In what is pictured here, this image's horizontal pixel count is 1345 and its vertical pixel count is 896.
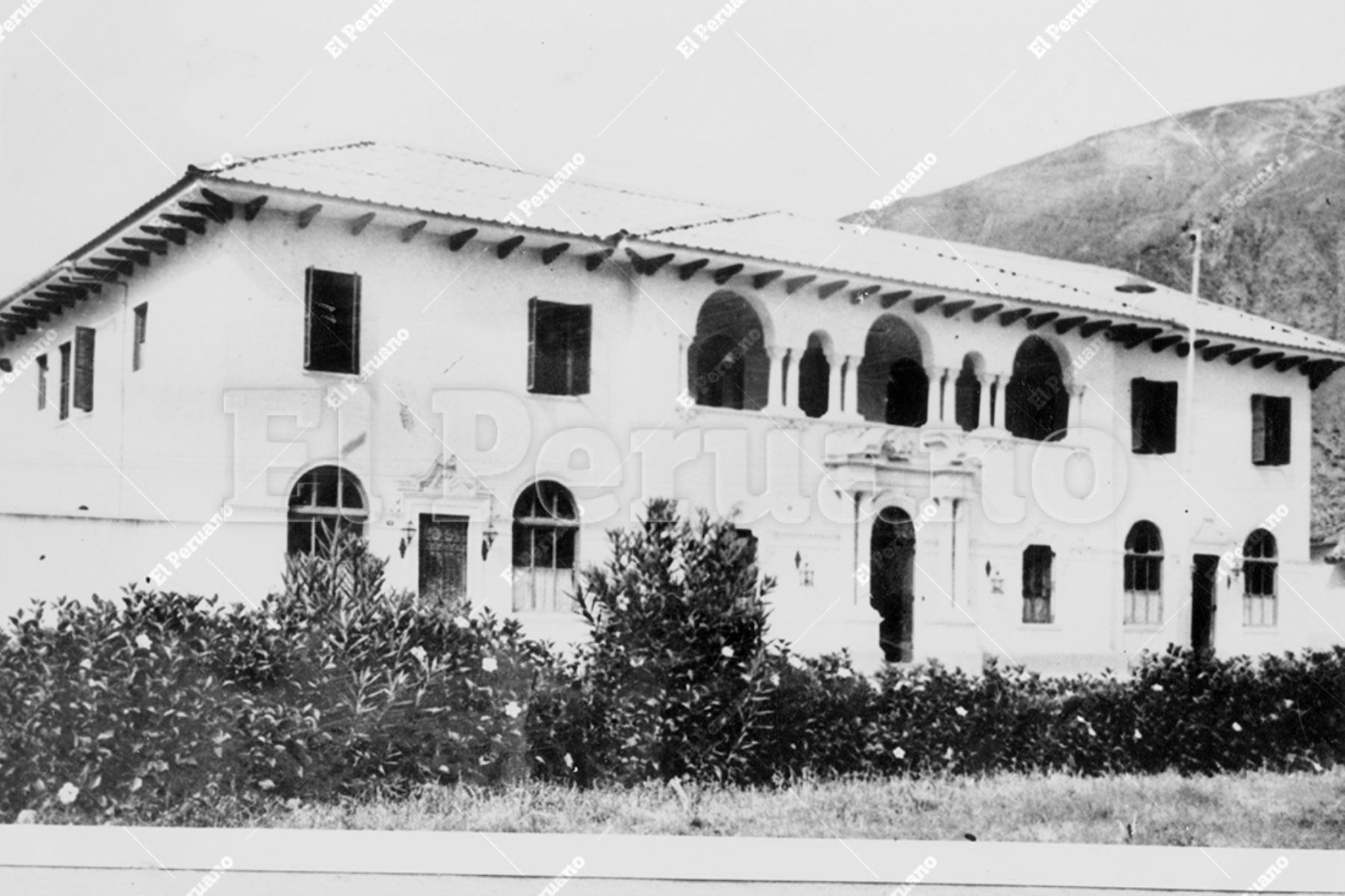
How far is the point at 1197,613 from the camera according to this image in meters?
12.1

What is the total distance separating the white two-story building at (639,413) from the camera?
33.9 ft

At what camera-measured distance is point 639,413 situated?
36.3 feet

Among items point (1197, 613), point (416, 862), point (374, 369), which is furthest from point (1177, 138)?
point (416, 862)

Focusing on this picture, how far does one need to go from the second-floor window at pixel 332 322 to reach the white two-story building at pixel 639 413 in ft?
0.08

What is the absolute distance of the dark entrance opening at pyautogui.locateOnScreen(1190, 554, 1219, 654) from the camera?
12016 millimetres

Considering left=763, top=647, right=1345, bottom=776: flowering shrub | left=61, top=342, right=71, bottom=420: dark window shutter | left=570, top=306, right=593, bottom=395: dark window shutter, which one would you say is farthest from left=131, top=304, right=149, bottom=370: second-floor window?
left=763, top=647, right=1345, bottom=776: flowering shrub

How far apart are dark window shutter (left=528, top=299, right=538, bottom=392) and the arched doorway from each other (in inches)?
119

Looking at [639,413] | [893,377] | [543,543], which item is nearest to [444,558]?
[543,543]

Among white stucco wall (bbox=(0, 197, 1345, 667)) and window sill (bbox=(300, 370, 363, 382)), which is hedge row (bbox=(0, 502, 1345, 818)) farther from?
window sill (bbox=(300, 370, 363, 382))

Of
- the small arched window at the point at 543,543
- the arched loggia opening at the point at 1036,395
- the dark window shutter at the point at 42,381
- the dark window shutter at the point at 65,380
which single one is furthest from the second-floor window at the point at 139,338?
the arched loggia opening at the point at 1036,395

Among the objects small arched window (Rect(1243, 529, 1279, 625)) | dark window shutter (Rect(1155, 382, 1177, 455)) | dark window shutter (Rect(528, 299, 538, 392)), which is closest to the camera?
dark window shutter (Rect(528, 299, 538, 392))

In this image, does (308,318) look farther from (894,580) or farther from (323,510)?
(894,580)

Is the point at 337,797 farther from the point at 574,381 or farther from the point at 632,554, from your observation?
the point at 574,381

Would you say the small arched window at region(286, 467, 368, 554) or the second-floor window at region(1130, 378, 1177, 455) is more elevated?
the second-floor window at region(1130, 378, 1177, 455)
